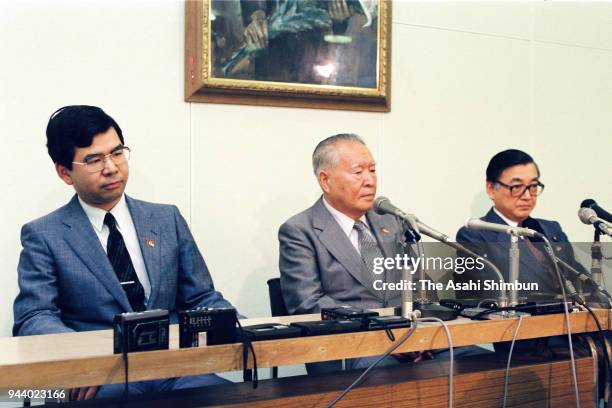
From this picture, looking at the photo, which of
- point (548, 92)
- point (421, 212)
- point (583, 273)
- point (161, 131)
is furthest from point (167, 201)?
point (548, 92)

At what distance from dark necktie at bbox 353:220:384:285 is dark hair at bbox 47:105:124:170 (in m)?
1.08

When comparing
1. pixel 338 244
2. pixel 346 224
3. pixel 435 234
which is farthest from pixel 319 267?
pixel 435 234

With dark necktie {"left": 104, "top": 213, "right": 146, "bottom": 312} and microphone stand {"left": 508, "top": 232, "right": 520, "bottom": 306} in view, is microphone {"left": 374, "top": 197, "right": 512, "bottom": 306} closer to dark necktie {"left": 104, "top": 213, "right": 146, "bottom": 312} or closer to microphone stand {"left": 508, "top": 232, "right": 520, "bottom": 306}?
microphone stand {"left": 508, "top": 232, "right": 520, "bottom": 306}

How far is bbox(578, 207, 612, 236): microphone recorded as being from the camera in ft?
8.53

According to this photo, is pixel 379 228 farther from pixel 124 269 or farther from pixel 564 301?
pixel 124 269

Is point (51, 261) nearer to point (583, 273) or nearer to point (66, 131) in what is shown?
point (66, 131)

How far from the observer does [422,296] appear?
2.35 metres

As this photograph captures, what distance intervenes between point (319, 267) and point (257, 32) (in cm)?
129

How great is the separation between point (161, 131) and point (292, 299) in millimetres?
1098

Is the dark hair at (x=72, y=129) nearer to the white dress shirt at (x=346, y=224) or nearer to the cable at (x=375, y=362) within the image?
the white dress shirt at (x=346, y=224)

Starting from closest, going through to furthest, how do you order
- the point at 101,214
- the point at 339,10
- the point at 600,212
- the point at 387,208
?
the point at 387,208 < the point at 101,214 < the point at 600,212 < the point at 339,10

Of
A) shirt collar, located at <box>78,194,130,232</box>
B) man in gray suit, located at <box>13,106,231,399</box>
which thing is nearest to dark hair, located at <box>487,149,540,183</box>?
man in gray suit, located at <box>13,106,231,399</box>

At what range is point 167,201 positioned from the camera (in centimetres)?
339

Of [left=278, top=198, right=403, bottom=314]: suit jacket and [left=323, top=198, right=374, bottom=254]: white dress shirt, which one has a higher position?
[left=323, top=198, right=374, bottom=254]: white dress shirt
